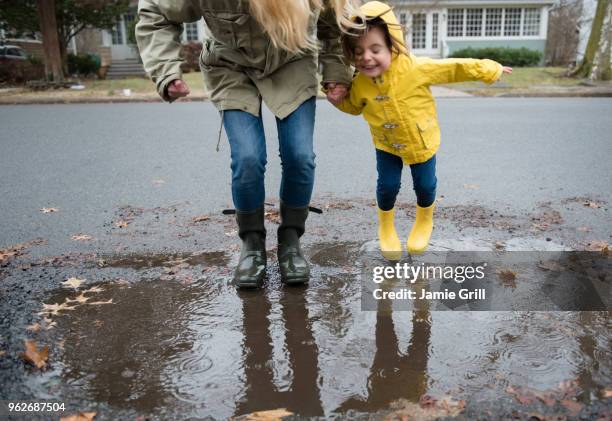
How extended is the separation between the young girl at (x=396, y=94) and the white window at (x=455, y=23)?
34.8 m

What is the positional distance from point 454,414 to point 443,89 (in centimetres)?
1618

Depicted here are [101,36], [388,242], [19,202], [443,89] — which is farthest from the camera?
[101,36]

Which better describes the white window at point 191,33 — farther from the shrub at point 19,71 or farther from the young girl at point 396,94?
the young girl at point 396,94

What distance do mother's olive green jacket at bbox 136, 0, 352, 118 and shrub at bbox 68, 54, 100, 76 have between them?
1053 inches

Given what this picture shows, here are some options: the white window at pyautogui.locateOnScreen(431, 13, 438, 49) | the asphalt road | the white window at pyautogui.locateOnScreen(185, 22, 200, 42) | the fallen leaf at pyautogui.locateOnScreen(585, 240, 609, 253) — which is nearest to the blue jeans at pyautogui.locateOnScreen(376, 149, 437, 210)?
the fallen leaf at pyautogui.locateOnScreen(585, 240, 609, 253)

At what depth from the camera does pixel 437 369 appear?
7.61ft

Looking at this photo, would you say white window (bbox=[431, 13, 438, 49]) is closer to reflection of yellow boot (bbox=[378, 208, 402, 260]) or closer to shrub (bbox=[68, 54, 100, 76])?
shrub (bbox=[68, 54, 100, 76])

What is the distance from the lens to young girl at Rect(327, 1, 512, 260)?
10.1ft

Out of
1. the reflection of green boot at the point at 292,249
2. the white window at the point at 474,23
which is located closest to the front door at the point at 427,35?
the white window at the point at 474,23

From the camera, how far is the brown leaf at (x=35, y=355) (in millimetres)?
2396

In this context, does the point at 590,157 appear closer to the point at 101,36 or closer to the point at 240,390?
the point at 240,390

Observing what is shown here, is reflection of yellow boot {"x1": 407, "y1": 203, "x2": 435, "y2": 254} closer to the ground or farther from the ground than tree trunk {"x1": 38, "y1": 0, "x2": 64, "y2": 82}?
closer to the ground

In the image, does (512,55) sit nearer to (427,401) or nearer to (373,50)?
(373,50)

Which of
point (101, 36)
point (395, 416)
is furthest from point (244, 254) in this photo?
point (101, 36)
